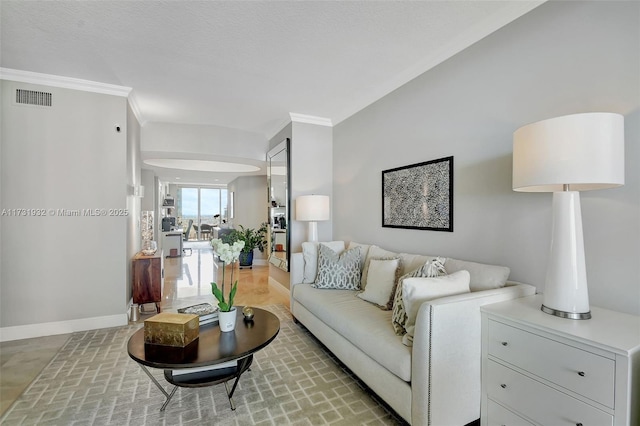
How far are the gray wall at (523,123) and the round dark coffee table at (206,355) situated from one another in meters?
1.75

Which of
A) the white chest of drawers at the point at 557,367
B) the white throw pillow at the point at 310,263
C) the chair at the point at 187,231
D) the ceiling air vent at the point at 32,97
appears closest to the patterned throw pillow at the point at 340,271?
the white throw pillow at the point at 310,263

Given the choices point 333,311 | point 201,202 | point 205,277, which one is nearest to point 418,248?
point 333,311

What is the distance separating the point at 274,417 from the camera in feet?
5.98

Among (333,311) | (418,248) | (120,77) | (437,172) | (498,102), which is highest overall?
(120,77)

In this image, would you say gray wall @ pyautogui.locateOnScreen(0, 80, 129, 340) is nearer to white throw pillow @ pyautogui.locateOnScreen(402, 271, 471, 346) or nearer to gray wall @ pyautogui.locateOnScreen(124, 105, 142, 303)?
gray wall @ pyautogui.locateOnScreen(124, 105, 142, 303)

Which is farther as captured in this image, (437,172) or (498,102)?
(437,172)

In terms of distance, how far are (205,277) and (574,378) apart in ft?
18.9

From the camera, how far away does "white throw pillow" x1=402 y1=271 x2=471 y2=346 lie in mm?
1695

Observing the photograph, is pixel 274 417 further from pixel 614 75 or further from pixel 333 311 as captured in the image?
pixel 614 75

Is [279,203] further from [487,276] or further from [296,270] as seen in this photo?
[487,276]

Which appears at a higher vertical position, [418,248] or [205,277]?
[418,248]

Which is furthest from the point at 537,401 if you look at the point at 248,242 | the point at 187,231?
the point at 187,231

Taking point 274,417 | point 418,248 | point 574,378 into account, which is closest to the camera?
point 574,378

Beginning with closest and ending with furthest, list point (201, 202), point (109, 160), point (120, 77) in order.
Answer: point (120, 77) → point (109, 160) → point (201, 202)
